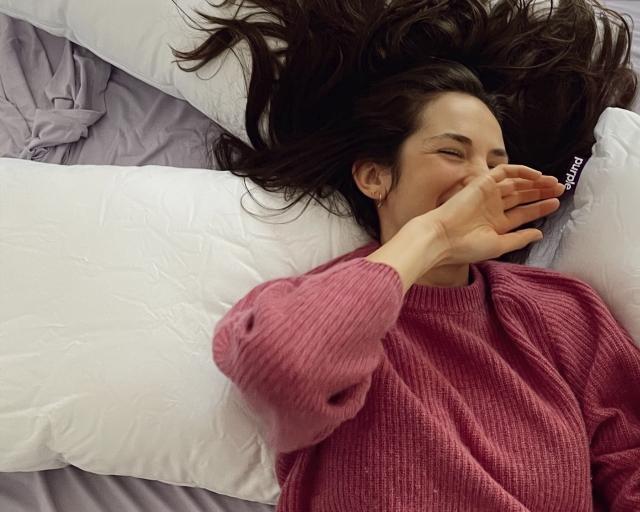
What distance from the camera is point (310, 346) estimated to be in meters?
0.79

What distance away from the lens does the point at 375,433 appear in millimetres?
937

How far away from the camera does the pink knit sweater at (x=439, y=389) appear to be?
0.81 metres

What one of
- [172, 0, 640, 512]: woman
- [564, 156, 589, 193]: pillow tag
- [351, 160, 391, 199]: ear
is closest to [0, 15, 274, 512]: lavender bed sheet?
[172, 0, 640, 512]: woman

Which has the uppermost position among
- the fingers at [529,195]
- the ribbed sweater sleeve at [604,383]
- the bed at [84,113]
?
the fingers at [529,195]

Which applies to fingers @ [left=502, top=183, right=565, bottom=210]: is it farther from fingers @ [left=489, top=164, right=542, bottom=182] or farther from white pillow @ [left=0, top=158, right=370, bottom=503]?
white pillow @ [left=0, top=158, right=370, bottom=503]

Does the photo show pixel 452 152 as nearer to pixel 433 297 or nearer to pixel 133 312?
pixel 433 297

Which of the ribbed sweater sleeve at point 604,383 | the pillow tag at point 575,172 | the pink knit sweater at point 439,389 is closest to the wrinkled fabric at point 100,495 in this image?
the pink knit sweater at point 439,389

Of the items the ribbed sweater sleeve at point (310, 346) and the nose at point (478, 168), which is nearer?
the ribbed sweater sleeve at point (310, 346)

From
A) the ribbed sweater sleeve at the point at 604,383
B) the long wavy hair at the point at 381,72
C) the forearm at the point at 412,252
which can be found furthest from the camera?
the long wavy hair at the point at 381,72

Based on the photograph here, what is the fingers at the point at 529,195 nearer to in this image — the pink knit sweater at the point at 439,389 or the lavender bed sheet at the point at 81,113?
the pink knit sweater at the point at 439,389

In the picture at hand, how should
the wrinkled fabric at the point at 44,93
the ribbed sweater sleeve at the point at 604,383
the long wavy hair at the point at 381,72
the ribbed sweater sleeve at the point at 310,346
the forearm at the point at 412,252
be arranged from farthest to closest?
1. the wrinkled fabric at the point at 44,93
2. the long wavy hair at the point at 381,72
3. the ribbed sweater sleeve at the point at 604,383
4. the forearm at the point at 412,252
5. the ribbed sweater sleeve at the point at 310,346

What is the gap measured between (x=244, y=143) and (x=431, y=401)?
58 centimetres

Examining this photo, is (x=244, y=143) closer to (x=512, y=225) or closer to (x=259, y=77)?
(x=259, y=77)

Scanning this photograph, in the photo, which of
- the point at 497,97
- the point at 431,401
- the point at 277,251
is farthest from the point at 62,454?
the point at 497,97
